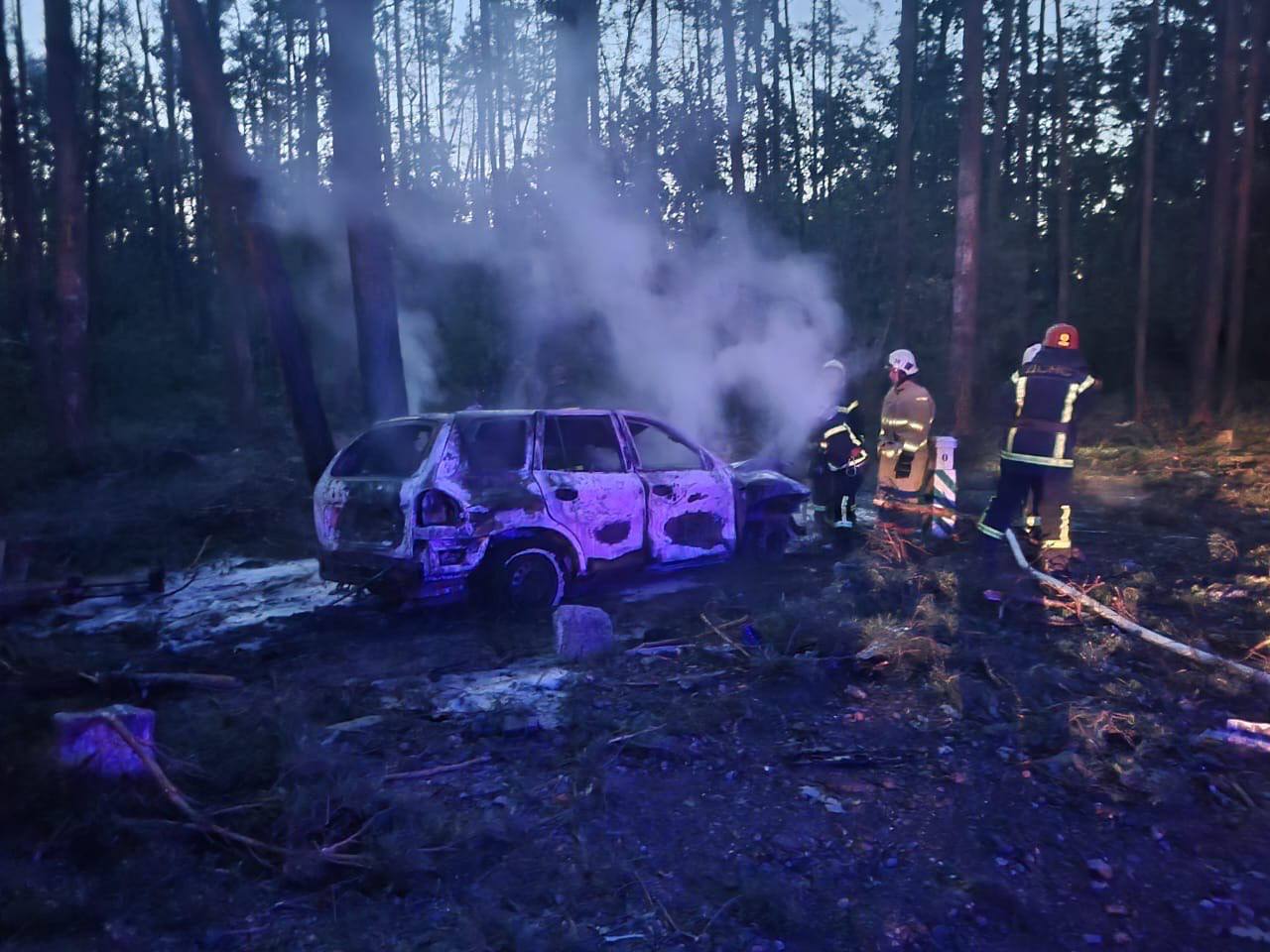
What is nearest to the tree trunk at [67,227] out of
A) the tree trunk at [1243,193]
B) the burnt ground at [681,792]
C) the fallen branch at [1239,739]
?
the burnt ground at [681,792]

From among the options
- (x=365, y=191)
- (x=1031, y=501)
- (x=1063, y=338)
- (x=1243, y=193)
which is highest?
(x=1243, y=193)

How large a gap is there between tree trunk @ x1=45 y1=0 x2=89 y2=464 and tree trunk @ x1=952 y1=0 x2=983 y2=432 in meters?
14.6

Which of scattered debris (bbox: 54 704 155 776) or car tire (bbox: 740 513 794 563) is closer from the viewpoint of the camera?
scattered debris (bbox: 54 704 155 776)

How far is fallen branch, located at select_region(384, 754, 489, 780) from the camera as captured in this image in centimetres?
413

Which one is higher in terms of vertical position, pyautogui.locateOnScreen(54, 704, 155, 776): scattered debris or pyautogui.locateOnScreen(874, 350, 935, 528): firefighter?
pyautogui.locateOnScreen(874, 350, 935, 528): firefighter

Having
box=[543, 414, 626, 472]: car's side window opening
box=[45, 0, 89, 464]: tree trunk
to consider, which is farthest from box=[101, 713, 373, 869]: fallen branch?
box=[45, 0, 89, 464]: tree trunk

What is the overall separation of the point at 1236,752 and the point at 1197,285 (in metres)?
20.1

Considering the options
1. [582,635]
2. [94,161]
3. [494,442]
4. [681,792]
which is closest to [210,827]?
[681,792]

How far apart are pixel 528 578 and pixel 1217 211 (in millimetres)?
17566

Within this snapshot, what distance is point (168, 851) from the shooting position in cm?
345

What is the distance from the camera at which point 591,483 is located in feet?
23.5

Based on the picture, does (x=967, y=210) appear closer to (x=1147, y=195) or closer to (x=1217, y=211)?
(x=1217, y=211)

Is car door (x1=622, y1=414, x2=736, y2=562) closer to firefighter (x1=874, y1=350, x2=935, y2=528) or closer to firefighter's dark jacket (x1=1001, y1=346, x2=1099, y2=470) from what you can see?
firefighter (x1=874, y1=350, x2=935, y2=528)

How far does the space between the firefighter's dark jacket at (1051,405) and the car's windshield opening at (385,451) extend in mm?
4633
